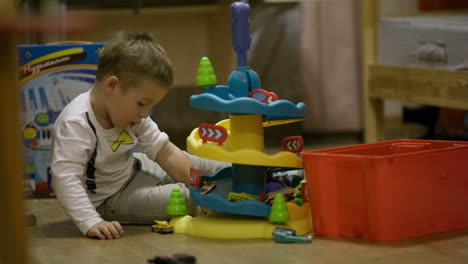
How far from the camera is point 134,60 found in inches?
53.3

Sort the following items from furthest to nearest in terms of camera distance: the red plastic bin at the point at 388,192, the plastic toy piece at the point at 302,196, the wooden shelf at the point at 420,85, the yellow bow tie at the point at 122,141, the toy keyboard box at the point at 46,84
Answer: the wooden shelf at the point at 420,85 < the toy keyboard box at the point at 46,84 < the yellow bow tie at the point at 122,141 < the plastic toy piece at the point at 302,196 < the red plastic bin at the point at 388,192

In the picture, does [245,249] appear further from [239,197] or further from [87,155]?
[87,155]

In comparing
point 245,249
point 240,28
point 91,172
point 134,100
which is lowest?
point 245,249

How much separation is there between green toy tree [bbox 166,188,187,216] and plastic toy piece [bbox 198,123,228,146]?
0.15 meters

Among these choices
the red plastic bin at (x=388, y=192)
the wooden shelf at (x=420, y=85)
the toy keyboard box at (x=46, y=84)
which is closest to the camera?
the red plastic bin at (x=388, y=192)

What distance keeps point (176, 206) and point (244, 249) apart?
0.72ft

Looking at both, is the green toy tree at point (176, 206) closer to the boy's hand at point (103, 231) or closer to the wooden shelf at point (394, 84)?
the boy's hand at point (103, 231)

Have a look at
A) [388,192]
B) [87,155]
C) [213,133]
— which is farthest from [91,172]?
[388,192]

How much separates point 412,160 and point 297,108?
0.73 feet

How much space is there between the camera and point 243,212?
4.21 feet

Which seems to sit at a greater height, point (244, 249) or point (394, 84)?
point (394, 84)

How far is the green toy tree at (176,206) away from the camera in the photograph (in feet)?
4.53

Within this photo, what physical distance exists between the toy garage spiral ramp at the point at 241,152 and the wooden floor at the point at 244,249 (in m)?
0.04

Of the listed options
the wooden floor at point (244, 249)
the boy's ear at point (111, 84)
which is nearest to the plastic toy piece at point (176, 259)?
the wooden floor at point (244, 249)
